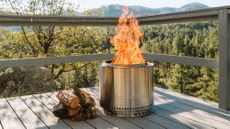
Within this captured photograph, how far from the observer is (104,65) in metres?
2.51

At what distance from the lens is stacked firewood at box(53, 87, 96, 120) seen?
7.70ft

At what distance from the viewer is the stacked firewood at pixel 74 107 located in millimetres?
2346

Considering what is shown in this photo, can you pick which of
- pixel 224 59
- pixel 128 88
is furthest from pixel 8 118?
pixel 224 59

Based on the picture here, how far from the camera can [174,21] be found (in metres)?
3.12

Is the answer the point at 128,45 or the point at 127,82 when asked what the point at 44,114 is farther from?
the point at 128,45

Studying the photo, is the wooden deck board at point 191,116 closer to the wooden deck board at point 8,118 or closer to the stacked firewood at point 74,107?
the stacked firewood at point 74,107

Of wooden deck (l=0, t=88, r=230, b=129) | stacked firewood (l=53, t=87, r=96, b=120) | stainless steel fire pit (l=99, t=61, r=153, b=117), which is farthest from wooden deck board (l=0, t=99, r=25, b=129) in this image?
stainless steel fire pit (l=99, t=61, r=153, b=117)

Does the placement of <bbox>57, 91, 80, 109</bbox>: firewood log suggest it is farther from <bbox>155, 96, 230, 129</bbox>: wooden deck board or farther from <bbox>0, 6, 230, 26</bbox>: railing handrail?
<bbox>0, 6, 230, 26</bbox>: railing handrail

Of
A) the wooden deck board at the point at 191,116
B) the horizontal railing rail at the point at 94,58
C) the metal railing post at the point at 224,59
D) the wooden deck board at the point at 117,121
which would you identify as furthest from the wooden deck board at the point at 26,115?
the metal railing post at the point at 224,59

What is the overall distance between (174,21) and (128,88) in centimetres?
111

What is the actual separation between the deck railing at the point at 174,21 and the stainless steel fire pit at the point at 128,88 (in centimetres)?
63

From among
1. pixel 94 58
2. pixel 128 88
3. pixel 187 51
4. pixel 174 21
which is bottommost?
pixel 187 51

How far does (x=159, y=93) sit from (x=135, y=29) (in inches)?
37.5

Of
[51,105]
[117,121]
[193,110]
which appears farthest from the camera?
[51,105]
